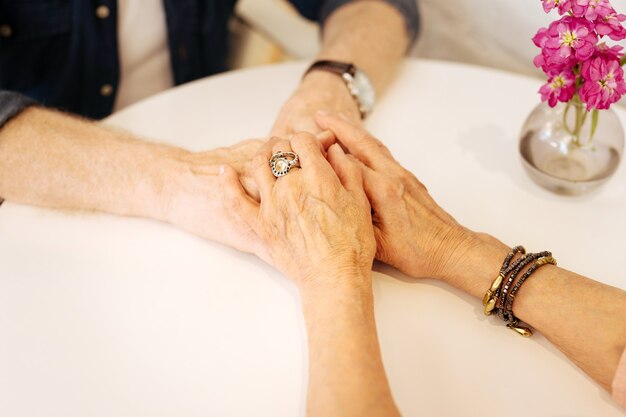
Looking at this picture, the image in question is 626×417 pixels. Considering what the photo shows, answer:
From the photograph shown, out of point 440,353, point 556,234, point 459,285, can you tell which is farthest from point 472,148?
point 440,353

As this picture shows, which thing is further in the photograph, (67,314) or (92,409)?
(67,314)

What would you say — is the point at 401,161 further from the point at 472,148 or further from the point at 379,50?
the point at 379,50

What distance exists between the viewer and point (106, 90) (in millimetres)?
1520

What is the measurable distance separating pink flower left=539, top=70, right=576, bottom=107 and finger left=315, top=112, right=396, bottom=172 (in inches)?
10.2

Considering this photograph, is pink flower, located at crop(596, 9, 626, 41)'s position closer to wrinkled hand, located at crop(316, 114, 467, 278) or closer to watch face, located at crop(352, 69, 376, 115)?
wrinkled hand, located at crop(316, 114, 467, 278)

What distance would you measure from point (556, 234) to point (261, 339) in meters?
0.52

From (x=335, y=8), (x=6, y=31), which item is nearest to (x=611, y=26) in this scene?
(x=335, y=8)

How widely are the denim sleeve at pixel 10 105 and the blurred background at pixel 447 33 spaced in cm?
97

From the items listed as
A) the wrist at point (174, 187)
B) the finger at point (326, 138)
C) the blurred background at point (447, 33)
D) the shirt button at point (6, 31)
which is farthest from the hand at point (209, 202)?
the blurred background at point (447, 33)

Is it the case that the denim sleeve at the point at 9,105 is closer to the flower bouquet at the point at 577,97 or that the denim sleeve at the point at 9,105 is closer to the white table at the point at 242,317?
the white table at the point at 242,317

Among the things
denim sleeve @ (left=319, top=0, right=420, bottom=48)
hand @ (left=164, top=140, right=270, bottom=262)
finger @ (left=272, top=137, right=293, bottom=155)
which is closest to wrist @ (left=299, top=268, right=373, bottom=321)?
hand @ (left=164, top=140, right=270, bottom=262)

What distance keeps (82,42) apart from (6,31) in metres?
0.16

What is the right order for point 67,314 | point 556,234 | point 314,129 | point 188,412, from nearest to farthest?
point 188,412 < point 67,314 < point 556,234 < point 314,129

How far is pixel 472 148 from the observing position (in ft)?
3.87
